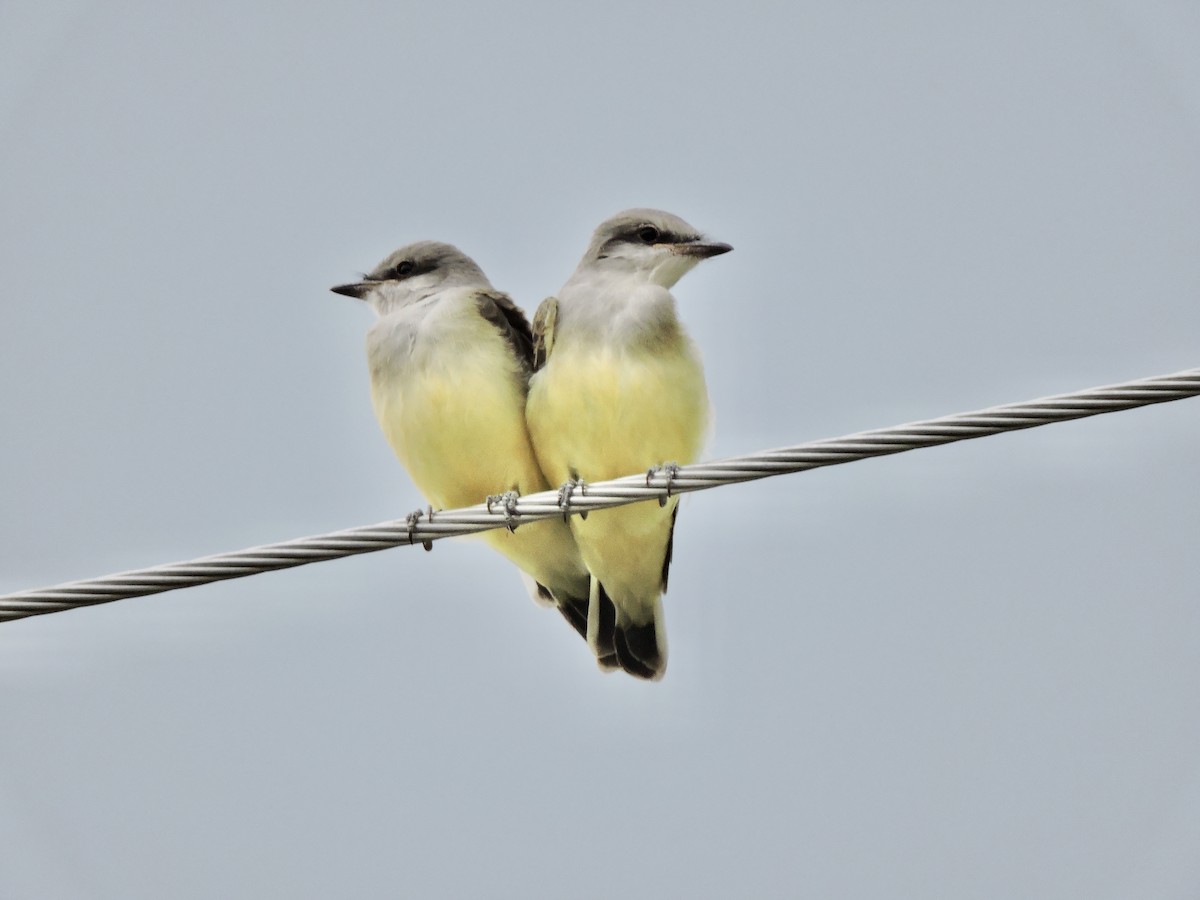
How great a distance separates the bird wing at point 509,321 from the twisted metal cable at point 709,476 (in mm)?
2215

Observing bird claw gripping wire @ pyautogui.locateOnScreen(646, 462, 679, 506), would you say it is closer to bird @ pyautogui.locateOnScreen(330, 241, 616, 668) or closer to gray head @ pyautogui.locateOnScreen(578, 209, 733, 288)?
bird @ pyautogui.locateOnScreen(330, 241, 616, 668)

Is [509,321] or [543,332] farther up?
[509,321]

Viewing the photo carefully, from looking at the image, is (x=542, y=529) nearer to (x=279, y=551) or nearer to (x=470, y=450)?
(x=470, y=450)

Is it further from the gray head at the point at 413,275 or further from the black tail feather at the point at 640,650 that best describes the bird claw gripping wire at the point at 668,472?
the gray head at the point at 413,275

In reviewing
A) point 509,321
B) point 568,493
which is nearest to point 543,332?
point 509,321

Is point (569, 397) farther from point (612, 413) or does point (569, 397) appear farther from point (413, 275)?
point (413, 275)

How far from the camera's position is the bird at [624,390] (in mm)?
8547

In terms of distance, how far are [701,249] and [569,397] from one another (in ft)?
4.19

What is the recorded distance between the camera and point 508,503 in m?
7.99

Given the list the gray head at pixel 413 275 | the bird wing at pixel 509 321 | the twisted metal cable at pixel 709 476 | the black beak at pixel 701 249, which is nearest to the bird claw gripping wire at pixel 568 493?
the twisted metal cable at pixel 709 476

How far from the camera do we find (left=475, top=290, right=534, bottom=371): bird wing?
358 inches

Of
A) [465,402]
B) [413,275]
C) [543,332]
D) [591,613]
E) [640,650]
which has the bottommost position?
[640,650]

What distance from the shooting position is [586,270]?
366 inches

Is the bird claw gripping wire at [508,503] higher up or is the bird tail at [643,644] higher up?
the bird claw gripping wire at [508,503]
